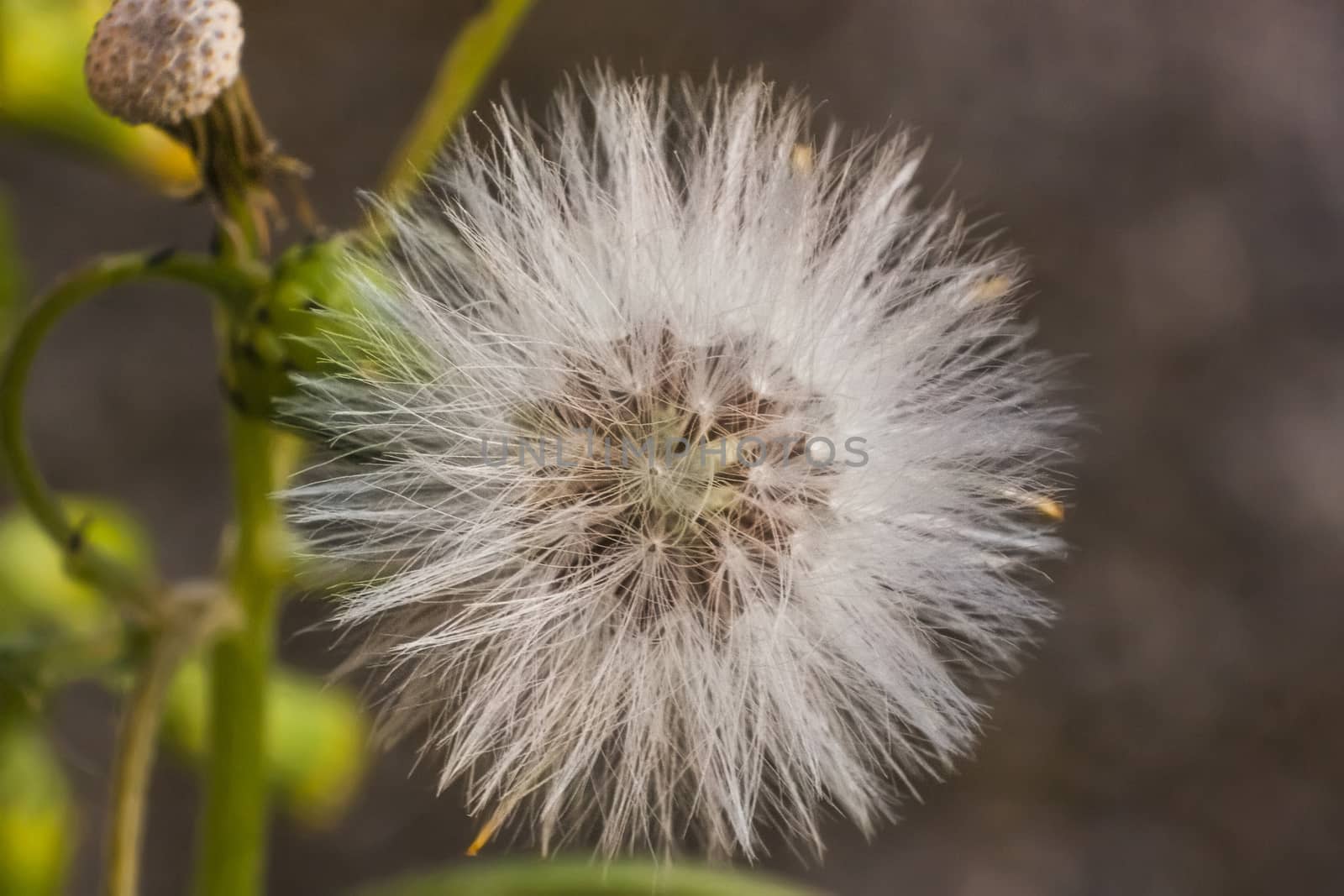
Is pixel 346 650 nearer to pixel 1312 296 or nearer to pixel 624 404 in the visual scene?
pixel 624 404

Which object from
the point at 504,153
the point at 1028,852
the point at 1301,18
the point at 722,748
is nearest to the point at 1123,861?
the point at 1028,852

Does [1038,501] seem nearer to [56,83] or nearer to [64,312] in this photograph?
[64,312]

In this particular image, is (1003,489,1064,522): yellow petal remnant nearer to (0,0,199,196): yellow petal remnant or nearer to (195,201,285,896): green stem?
(195,201,285,896): green stem

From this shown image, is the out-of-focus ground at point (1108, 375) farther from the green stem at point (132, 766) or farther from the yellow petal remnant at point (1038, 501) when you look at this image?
the yellow petal remnant at point (1038, 501)

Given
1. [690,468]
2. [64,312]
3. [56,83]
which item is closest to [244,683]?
[64,312]

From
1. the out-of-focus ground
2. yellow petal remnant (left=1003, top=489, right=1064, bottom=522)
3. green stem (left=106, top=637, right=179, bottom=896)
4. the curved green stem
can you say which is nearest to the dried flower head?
the curved green stem

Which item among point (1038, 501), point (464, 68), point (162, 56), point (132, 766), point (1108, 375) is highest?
point (1108, 375)
